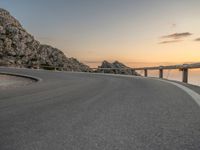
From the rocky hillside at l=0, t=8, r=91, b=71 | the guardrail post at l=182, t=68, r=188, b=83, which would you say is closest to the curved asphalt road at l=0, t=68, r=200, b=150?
the guardrail post at l=182, t=68, r=188, b=83

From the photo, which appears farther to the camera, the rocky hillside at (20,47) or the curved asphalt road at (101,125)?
the rocky hillside at (20,47)

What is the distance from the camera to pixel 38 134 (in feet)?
18.5

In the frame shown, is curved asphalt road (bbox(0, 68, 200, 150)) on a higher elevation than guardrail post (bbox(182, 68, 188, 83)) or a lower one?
lower

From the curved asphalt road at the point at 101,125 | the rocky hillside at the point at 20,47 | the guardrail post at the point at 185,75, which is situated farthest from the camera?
the rocky hillside at the point at 20,47

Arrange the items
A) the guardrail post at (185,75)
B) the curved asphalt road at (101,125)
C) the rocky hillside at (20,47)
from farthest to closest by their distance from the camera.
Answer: the rocky hillside at (20,47) → the guardrail post at (185,75) → the curved asphalt road at (101,125)

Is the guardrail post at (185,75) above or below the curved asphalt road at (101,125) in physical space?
above

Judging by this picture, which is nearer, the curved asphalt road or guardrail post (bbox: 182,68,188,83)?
the curved asphalt road

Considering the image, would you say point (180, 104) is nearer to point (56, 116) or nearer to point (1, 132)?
point (56, 116)

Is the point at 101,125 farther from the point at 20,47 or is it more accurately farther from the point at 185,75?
the point at 20,47

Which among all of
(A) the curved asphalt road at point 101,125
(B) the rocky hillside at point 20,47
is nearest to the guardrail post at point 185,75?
(A) the curved asphalt road at point 101,125

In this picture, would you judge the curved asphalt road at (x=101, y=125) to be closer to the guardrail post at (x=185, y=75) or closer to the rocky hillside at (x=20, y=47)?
the guardrail post at (x=185, y=75)

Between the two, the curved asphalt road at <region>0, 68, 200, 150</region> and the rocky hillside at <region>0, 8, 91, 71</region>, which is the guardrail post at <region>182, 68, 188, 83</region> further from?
the rocky hillside at <region>0, 8, 91, 71</region>

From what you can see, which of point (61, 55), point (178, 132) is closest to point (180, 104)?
point (178, 132)

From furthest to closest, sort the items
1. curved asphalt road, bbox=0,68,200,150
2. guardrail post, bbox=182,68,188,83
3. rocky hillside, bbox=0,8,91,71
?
1. rocky hillside, bbox=0,8,91,71
2. guardrail post, bbox=182,68,188,83
3. curved asphalt road, bbox=0,68,200,150
